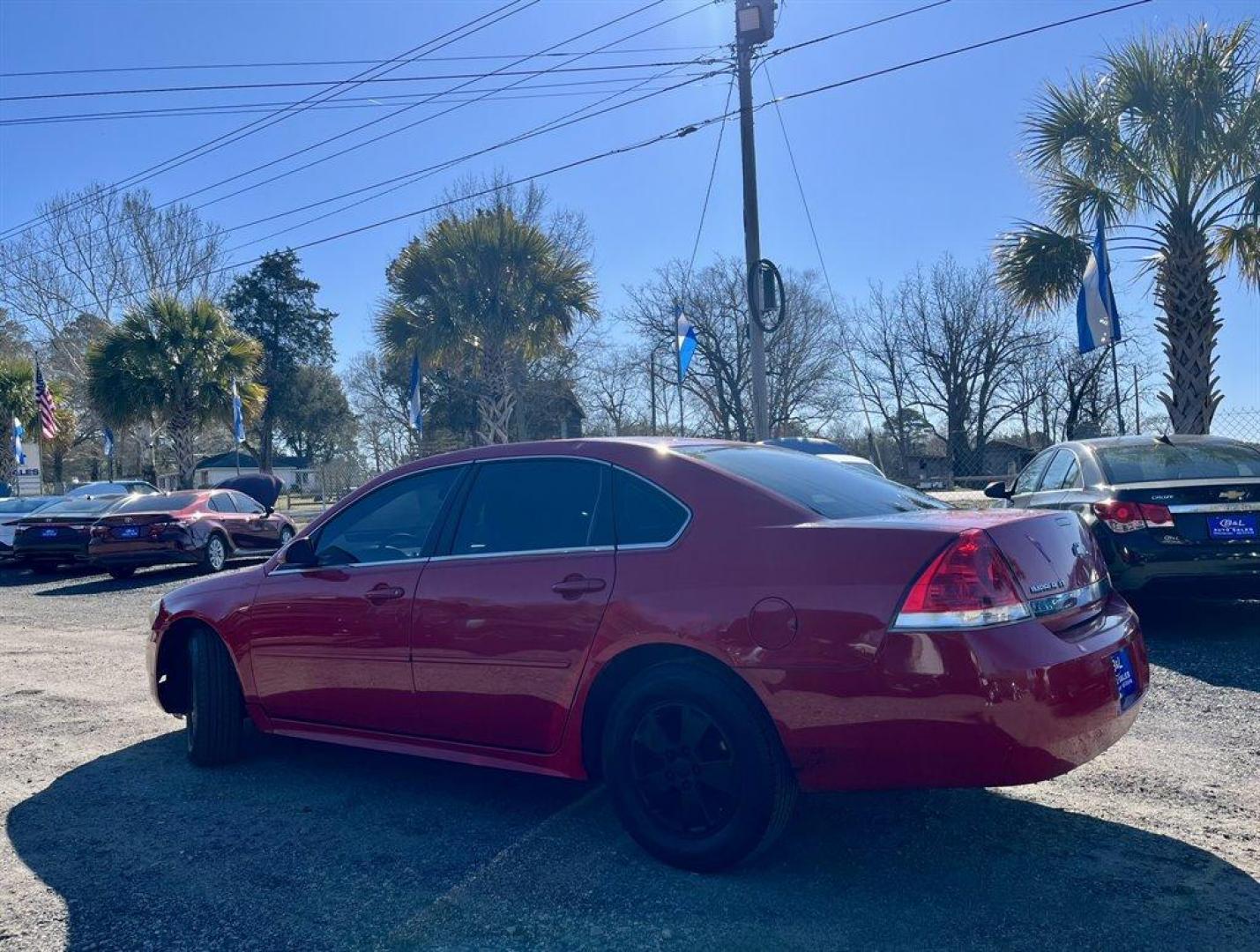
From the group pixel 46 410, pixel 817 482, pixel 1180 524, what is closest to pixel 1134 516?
pixel 1180 524

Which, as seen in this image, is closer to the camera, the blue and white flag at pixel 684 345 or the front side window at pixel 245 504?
the front side window at pixel 245 504

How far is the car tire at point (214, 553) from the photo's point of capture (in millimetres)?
15219

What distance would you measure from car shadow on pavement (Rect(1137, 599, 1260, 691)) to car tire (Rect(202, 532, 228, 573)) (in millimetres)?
12541

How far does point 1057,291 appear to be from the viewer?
46.7 ft

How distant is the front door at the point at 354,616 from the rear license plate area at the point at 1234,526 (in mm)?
5158

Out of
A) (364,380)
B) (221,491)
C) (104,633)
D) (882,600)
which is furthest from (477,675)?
(364,380)

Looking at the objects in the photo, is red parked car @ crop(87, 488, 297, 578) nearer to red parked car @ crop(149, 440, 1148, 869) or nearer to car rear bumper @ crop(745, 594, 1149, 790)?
red parked car @ crop(149, 440, 1148, 869)

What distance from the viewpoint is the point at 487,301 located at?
22.8 metres

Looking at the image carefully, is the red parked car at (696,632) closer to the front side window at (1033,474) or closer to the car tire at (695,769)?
the car tire at (695,769)

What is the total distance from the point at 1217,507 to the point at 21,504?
19.1 metres

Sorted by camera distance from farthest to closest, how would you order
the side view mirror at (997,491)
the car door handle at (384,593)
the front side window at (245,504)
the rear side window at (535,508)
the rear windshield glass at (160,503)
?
the front side window at (245,504), the rear windshield glass at (160,503), the side view mirror at (997,491), the car door handle at (384,593), the rear side window at (535,508)

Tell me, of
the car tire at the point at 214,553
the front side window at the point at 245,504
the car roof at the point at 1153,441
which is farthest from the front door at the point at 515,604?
the front side window at the point at 245,504

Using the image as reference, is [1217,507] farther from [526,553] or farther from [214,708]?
[214,708]

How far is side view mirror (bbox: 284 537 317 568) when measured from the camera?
4691 millimetres
